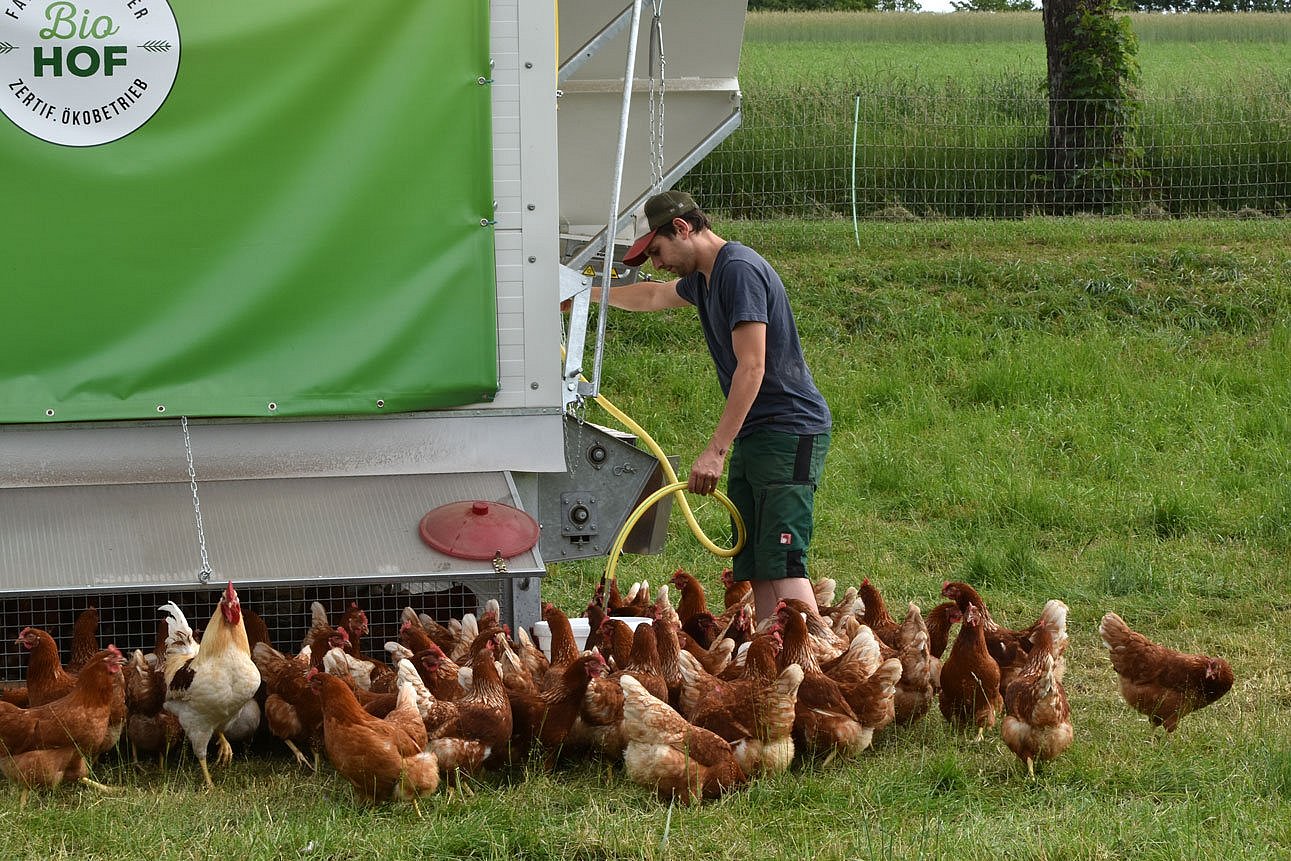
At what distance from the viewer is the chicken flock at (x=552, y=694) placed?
4215mm

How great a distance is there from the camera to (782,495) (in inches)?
204

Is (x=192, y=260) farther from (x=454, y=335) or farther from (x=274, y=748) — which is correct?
(x=274, y=748)

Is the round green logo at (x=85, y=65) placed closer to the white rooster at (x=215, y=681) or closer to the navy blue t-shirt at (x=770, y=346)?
the white rooster at (x=215, y=681)

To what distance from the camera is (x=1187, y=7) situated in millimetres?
45312

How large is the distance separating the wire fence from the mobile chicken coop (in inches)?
354

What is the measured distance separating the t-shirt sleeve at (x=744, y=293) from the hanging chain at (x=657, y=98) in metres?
0.78

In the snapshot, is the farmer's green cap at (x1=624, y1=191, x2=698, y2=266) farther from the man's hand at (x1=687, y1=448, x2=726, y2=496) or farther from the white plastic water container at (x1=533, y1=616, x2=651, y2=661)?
the white plastic water container at (x1=533, y1=616, x2=651, y2=661)

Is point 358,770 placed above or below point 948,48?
below

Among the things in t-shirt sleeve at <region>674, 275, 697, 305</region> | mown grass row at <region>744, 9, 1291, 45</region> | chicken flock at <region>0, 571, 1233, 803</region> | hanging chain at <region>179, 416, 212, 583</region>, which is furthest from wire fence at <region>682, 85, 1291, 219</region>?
mown grass row at <region>744, 9, 1291, 45</region>

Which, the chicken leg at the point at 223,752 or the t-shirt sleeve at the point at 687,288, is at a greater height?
the t-shirt sleeve at the point at 687,288

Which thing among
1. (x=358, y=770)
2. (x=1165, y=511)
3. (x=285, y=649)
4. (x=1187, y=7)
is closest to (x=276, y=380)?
(x=285, y=649)

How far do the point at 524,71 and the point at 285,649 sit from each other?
234cm

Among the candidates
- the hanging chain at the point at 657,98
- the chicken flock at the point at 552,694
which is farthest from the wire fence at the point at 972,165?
the chicken flock at the point at 552,694

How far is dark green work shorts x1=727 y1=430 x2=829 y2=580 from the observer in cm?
518
